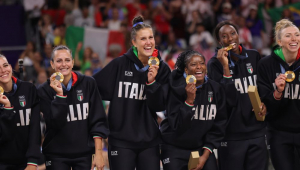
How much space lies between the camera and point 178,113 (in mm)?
5102

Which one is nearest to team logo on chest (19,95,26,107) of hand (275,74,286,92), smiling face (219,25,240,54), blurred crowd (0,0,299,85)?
smiling face (219,25,240,54)

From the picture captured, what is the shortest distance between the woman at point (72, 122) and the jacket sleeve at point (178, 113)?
2.39ft

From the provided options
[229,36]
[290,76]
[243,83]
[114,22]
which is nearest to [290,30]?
[290,76]

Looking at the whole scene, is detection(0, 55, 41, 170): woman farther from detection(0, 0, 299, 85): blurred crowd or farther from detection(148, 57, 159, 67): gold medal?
detection(0, 0, 299, 85): blurred crowd

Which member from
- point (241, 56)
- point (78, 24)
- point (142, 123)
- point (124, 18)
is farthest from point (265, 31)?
point (142, 123)

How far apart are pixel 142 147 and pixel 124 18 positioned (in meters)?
7.32

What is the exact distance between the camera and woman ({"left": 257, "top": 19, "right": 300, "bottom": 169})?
5352 millimetres

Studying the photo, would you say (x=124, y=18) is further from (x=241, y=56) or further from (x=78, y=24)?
(x=241, y=56)

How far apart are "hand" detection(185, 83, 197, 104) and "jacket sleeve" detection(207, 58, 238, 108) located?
54 cm

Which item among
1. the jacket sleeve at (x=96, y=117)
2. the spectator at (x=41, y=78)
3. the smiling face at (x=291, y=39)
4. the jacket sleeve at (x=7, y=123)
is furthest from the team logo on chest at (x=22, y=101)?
the spectator at (x=41, y=78)

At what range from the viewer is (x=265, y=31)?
41.2 ft

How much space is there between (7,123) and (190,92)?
1927mm

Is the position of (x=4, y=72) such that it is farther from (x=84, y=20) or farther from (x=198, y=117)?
(x=84, y=20)

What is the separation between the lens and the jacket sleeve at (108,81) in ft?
17.6
